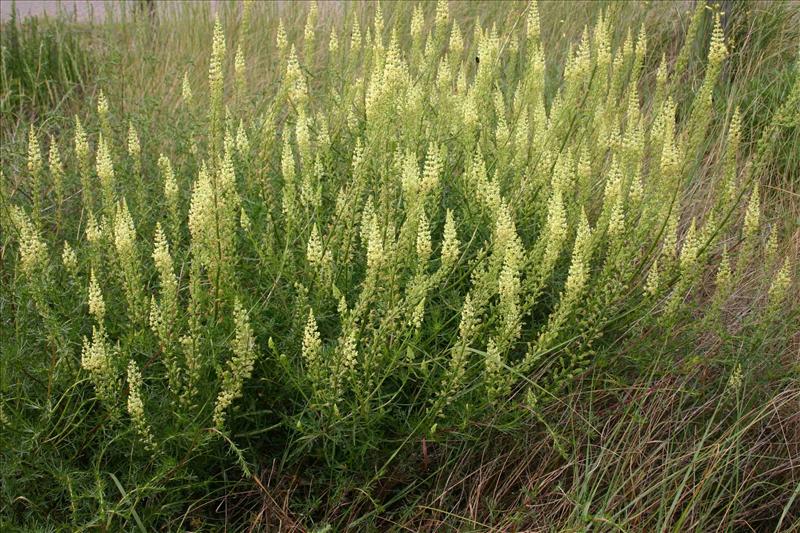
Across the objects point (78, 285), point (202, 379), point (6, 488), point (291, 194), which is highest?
point (291, 194)

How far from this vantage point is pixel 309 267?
9.38 ft

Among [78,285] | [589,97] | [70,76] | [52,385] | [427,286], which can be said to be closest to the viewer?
[427,286]

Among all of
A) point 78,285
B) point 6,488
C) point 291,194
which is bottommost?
point 6,488

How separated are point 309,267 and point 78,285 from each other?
702 mm

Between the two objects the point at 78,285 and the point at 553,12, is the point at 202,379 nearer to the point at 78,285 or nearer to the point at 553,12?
the point at 78,285

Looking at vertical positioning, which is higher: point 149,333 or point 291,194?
point 291,194

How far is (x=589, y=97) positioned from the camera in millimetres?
3795

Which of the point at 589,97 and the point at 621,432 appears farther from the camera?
the point at 589,97

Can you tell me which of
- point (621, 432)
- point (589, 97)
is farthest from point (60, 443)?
point (589, 97)

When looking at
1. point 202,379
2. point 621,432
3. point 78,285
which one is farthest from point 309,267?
point 621,432

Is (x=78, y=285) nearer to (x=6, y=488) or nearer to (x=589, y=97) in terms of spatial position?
(x=6, y=488)

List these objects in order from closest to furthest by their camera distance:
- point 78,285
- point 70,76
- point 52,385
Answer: point 52,385, point 78,285, point 70,76

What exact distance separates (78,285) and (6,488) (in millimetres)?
623

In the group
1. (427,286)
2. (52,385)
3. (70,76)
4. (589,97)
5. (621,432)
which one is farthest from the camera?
(70,76)
